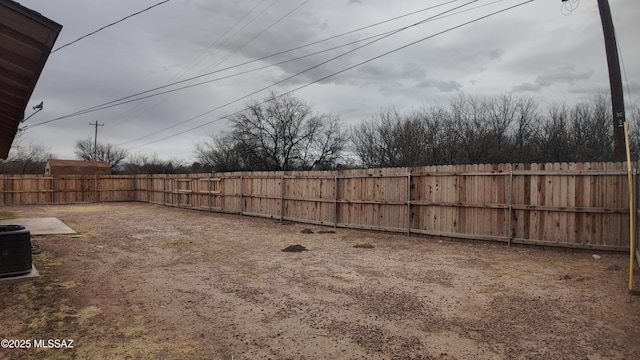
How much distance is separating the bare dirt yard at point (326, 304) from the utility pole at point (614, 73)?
8.71 ft

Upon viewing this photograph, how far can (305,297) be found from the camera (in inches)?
195

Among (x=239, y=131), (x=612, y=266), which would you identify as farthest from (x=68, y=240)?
(x=239, y=131)

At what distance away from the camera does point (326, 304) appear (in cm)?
469

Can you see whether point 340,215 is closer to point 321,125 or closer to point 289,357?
point 289,357

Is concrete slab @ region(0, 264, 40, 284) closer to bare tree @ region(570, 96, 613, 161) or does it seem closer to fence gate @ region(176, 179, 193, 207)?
fence gate @ region(176, 179, 193, 207)

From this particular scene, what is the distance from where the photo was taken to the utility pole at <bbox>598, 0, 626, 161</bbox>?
7883 millimetres

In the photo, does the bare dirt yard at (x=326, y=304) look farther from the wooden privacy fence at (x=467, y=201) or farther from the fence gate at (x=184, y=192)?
the fence gate at (x=184, y=192)

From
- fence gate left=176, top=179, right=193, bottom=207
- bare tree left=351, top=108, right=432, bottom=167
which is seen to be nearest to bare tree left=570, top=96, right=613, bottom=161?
bare tree left=351, top=108, right=432, bottom=167

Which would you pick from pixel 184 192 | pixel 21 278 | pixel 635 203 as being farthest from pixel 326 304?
pixel 184 192

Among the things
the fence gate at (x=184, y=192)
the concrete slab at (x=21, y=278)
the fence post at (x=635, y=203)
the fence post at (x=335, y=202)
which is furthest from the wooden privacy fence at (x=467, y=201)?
the concrete slab at (x=21, y=278)

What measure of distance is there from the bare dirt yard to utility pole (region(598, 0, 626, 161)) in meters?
2.66

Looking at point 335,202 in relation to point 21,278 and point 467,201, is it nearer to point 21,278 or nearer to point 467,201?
point 467,201

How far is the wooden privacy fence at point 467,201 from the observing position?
24.2 ft

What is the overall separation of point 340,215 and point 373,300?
7.16m
